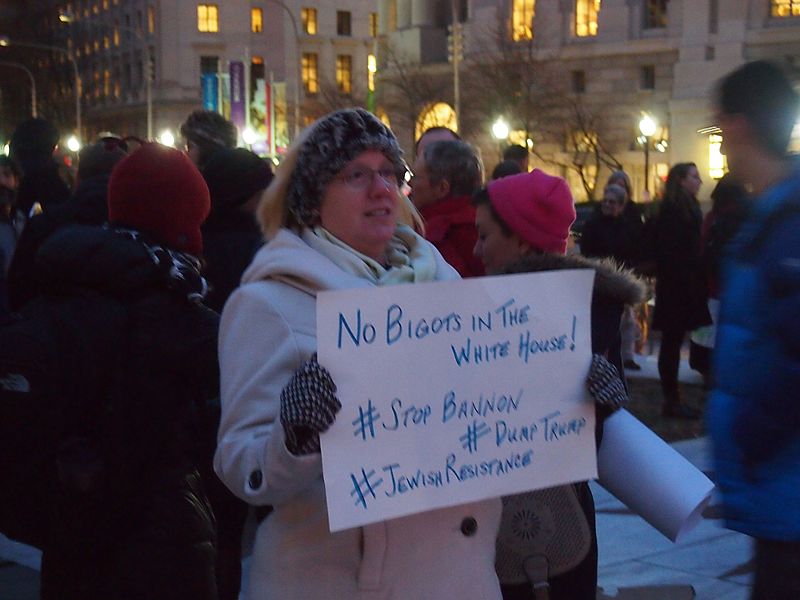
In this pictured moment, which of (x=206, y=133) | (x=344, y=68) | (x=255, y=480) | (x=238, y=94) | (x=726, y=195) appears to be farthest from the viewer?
Result: (x=344, y=68)

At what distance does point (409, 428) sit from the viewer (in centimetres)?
261

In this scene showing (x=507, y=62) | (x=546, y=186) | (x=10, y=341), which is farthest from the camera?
(x=507, y=62)

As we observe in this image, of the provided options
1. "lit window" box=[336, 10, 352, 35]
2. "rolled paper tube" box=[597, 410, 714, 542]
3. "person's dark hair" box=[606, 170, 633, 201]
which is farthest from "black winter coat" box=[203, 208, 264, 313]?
"lit window" box=[336, 10, 352, 35]

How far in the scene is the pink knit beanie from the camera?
3.98 metres

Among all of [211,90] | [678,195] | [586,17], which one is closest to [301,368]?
[678,195]

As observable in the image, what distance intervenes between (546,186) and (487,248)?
0.94 ft

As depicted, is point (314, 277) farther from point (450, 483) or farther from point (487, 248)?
point (487, 248)

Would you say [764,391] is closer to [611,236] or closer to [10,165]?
[10,165]

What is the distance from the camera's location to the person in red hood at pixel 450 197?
17.1 ft

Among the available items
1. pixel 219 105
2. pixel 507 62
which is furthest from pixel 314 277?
pixel 219 105

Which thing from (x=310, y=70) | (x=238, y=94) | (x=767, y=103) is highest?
(x=767, y=103)

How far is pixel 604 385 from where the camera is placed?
A: 9.39 ft

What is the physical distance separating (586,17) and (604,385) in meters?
54.7

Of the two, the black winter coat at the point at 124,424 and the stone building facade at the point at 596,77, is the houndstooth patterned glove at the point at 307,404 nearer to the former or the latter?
the black winter coat at the point at 124,424
